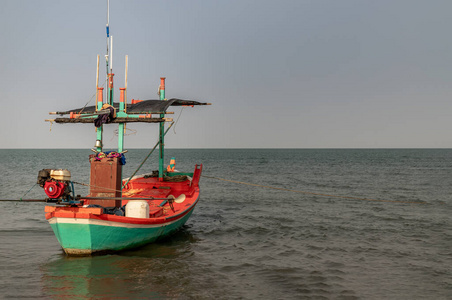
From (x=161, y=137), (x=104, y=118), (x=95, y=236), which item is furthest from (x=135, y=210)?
(x=161, y=137)

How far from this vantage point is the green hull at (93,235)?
34.9ft

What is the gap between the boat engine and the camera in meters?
10.3

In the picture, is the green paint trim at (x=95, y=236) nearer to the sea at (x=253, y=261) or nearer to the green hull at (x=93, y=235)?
the green hull at (x=93, y=235)

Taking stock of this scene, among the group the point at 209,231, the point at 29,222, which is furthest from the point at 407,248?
the point at 29,222

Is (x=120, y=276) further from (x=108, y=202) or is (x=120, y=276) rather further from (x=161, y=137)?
(x=161, y=137)

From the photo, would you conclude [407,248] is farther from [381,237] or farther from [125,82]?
[125,82]

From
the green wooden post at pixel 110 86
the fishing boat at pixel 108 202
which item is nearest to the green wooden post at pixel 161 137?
the fishing boat at pixel 108 202

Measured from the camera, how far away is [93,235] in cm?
1091

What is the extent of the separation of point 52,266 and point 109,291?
9.42 ft

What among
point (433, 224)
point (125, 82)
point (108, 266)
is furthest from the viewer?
point (433, 224)

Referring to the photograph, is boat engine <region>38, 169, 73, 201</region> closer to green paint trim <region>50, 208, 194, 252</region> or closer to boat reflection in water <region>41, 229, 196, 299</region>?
green paint trim <region>50, 208, 194, 252</region>

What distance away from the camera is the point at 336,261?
39.5ft

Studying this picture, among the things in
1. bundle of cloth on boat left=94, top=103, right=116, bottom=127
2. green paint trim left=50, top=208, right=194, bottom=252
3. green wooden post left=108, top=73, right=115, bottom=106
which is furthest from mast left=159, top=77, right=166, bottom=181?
green paint trim left=50, top=208, right=194, bottom=252

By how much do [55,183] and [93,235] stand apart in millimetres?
1873
